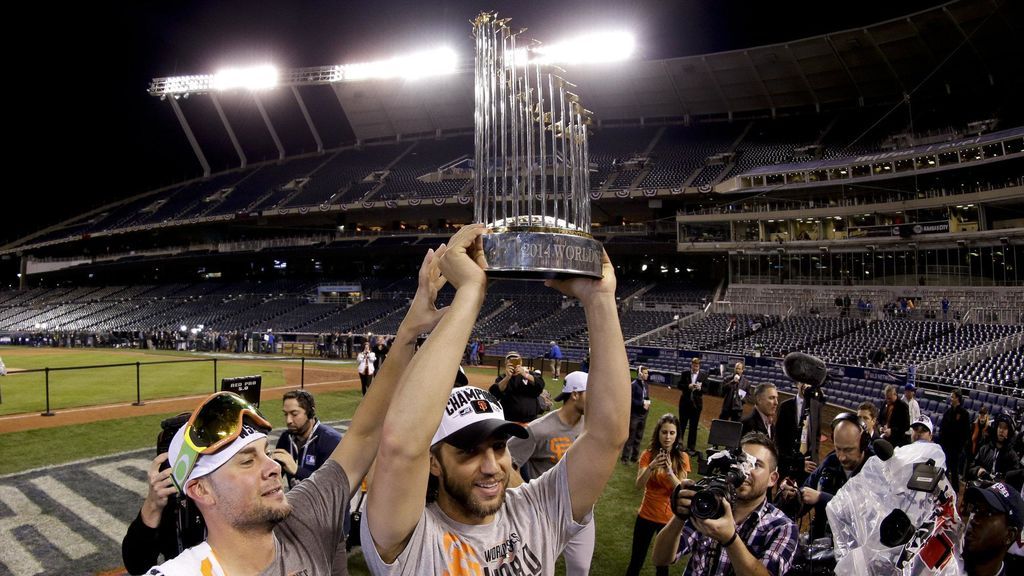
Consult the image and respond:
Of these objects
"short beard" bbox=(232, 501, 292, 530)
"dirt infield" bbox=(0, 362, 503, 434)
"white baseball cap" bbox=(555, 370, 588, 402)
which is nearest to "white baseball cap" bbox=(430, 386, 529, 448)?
"short beard" bbox=(232, 501, 292, 530)

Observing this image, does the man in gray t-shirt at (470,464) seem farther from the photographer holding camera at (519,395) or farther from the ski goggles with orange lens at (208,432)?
the photographer holding camera at (519,395)

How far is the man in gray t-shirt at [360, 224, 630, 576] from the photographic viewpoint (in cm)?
186

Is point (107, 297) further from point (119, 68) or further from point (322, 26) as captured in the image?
point (322, 26)

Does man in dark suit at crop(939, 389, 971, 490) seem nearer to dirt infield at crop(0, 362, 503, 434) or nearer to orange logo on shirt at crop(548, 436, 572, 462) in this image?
orange logo on shirt at crop(548, 436, 572, 462)

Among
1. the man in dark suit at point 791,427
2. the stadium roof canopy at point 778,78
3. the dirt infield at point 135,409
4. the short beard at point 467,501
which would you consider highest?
the stadium roof canopy at point 778,78

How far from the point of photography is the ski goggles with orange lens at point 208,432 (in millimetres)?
2336

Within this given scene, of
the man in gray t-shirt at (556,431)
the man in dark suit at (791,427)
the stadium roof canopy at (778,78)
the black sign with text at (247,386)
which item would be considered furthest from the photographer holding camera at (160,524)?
the stadium roof canopy at (778,78)

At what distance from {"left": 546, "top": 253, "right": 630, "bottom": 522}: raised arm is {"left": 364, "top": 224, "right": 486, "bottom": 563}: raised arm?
21.0 inches

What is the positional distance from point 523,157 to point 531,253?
778 millimetres


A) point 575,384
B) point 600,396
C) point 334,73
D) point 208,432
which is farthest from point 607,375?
point 334,73

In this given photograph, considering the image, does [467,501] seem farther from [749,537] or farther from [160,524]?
[160,524]

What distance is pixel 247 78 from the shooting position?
2186 inches

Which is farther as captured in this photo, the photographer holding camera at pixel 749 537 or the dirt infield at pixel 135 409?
the dirt infield at pixel 135 409

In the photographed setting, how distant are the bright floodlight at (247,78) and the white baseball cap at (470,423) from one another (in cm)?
5997
